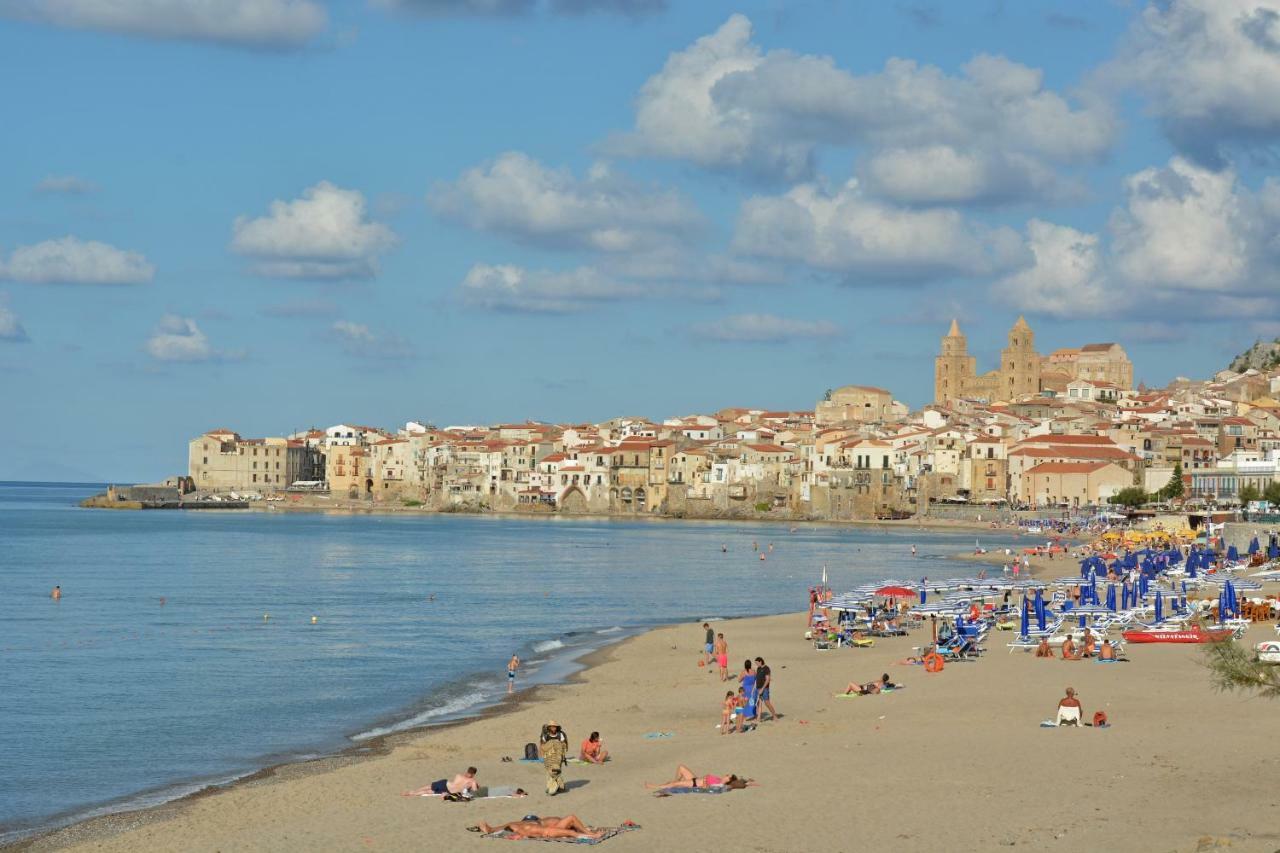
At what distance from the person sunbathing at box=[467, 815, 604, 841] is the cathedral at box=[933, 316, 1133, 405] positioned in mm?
138945

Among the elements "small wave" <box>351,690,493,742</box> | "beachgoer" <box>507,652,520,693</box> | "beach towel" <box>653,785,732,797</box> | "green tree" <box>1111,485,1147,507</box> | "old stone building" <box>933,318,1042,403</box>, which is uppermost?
"old stone building" <box>933,318,1042,403</box>

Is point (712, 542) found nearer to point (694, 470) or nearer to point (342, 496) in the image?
point (694, 470)

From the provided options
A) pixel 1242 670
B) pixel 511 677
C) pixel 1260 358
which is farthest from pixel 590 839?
pixel 1260 358

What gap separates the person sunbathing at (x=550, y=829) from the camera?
43.4 feet

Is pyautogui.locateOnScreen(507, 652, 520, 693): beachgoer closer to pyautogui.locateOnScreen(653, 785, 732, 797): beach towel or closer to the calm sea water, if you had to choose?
the calm sea water

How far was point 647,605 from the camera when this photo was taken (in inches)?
1703

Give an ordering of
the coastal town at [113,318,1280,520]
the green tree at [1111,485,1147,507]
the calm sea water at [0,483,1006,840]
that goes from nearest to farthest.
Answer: the calm sea water at [0,483,1006,840]
the green tree at [1111,485,1147,507]
the coastal town at [113,318,1280,520]

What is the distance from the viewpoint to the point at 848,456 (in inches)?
4365

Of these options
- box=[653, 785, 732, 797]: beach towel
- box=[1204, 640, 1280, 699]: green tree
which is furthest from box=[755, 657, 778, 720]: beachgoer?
box=[1204, 640, 1280, 699]: green tree

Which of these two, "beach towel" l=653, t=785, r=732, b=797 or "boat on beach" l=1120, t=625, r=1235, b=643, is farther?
"boat on beach" l=1120, t=625, r=1235, b=643

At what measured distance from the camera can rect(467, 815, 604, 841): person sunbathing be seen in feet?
43.4

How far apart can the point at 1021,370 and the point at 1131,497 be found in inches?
2684

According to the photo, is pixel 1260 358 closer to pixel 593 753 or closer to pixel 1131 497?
pixel 1131 497

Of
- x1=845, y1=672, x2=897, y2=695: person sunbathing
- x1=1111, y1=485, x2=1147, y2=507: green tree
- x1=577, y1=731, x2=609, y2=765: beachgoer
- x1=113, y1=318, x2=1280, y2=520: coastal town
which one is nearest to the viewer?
x1=577, y1=731, x2=609, y2=765: beachgoer
